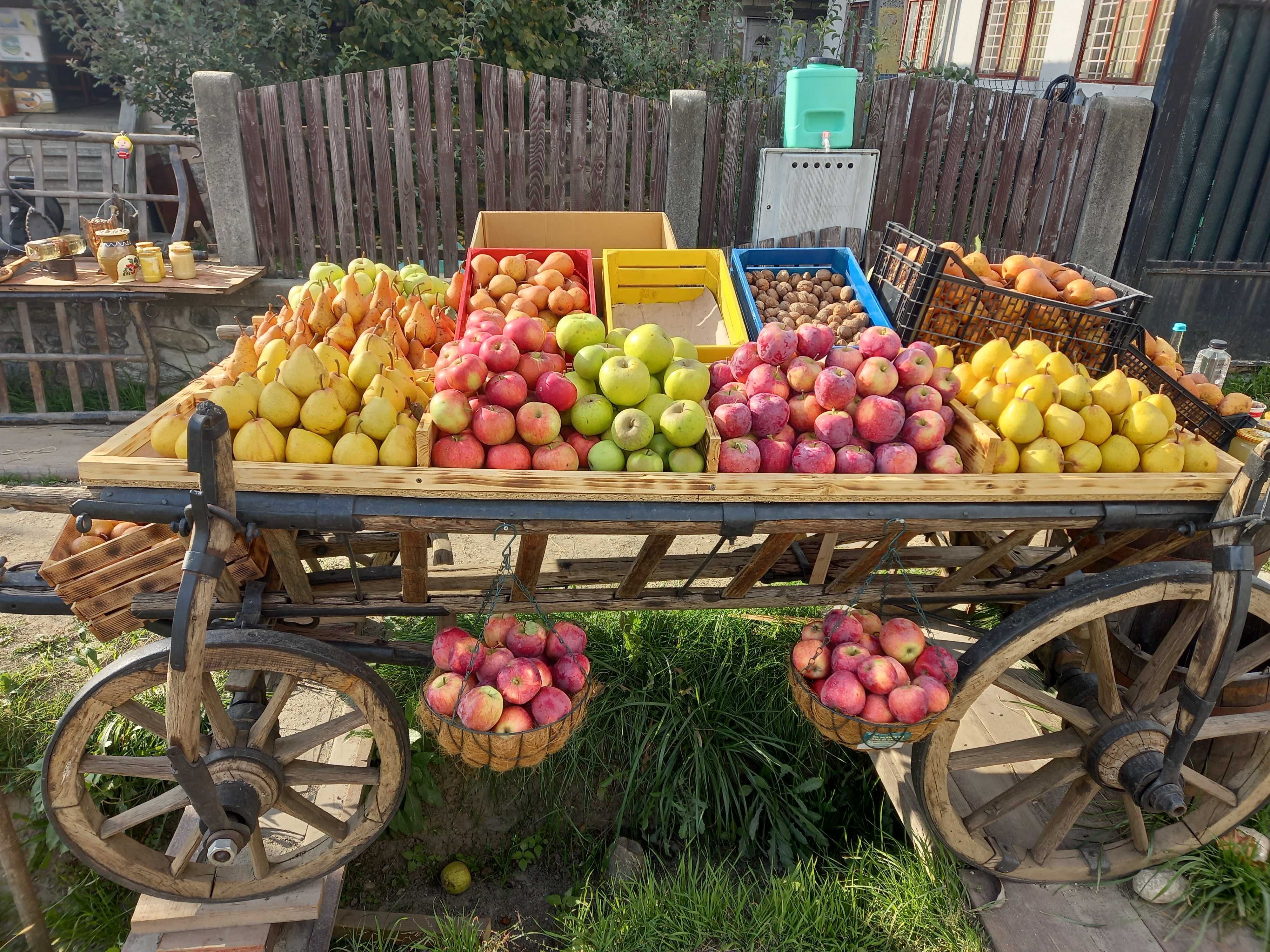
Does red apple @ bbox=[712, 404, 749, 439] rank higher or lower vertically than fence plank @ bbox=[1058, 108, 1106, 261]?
lower

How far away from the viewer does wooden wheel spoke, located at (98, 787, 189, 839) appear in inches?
94.1

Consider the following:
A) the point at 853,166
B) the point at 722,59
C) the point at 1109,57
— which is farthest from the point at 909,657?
the point at 1109,57

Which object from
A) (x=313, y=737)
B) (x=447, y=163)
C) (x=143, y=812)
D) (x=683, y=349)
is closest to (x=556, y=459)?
(x=683, y=349)

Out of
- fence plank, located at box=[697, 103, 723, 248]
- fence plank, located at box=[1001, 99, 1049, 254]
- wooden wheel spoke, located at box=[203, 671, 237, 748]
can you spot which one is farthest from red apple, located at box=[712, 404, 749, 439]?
fence plank, located at box=[1001, 99, 1049, 254]

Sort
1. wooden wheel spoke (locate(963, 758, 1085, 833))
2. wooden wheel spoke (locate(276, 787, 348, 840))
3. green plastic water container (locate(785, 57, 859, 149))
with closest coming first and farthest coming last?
wooden wheel spoke (locate(276, 787, 348, 840)) < wooden wheel spoke (locate(963, 758, 1085, 833)) < green plastic water container (locate(785, 57, 859, 149))

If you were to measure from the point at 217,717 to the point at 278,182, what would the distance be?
4914 millimetres

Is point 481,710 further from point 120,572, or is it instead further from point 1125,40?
point 1125,40

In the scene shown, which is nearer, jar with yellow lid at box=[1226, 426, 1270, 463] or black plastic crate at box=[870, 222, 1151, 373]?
jar with yellow lid at box=[1226, 426, 1270, 463]

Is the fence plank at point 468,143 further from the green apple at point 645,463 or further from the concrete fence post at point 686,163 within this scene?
the green apple at point 645,463

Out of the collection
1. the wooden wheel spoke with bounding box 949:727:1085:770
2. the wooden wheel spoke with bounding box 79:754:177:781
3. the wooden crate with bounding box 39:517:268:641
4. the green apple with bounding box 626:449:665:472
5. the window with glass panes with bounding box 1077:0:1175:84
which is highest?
the window with glass panes with bounding box 1077:0:1175:84

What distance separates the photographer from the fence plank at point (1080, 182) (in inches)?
238

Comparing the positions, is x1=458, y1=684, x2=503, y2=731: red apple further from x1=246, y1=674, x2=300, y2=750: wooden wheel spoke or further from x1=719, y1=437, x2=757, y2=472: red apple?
x1=719, y1=437, x2=757, y2=472: red apple

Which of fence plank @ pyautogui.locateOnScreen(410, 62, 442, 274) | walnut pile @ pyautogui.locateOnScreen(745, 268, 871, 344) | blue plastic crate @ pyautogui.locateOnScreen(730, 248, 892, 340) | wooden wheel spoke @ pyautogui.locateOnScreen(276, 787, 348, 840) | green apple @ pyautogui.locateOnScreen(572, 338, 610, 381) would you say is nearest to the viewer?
green apple @ pyautogui.locateOnScreen(572, 338, 610, 381)

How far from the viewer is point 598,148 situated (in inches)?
236
